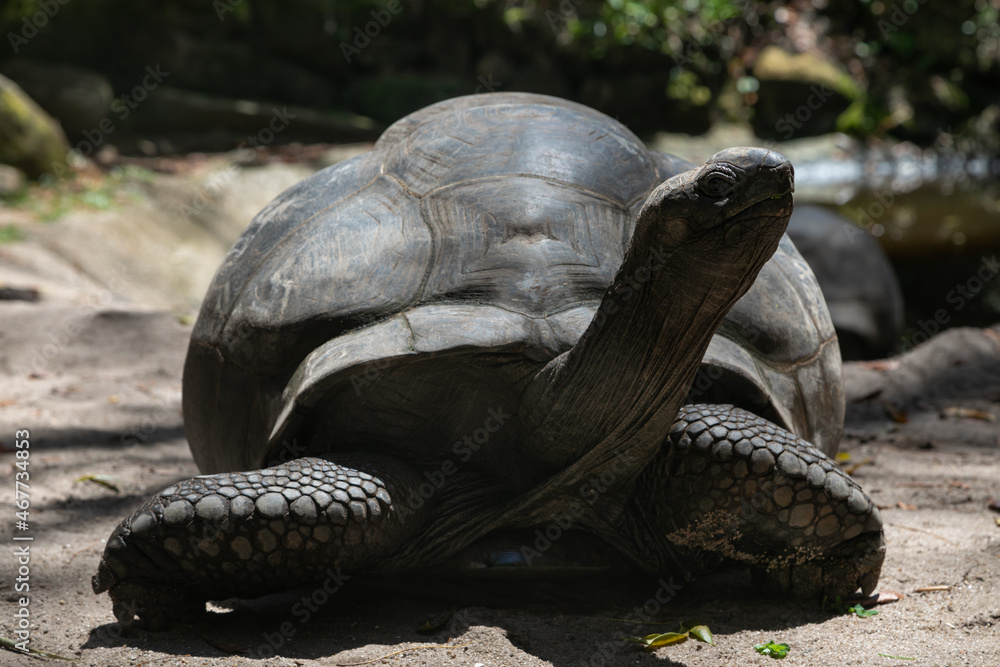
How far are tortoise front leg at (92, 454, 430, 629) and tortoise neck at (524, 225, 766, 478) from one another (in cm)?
45

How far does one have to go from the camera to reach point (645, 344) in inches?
78.8

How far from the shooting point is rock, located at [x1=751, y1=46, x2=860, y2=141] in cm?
1677

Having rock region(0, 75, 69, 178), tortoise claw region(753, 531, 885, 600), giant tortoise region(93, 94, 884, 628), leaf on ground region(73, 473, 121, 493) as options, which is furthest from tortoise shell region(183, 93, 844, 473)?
rock region(0, 75, 69, 178)

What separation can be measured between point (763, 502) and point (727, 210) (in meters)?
0.91

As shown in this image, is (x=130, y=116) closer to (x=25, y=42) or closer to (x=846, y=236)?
(x=25, y=42)

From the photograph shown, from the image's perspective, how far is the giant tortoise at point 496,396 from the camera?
2133 millimetres

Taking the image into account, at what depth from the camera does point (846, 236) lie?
6.75 meters

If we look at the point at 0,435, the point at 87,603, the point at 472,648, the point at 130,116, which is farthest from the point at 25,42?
the point at 472,648

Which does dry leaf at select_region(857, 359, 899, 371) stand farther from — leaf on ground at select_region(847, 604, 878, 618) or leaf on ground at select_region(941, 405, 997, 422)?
leaf on ground at select_region(847, 604, 878, 618)

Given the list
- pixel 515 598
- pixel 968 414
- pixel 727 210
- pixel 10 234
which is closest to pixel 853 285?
pixel 968 414

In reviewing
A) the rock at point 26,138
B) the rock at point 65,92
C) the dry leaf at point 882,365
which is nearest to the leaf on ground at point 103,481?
the dry leaf at point 882,365

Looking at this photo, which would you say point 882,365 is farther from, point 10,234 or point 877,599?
point 10,234

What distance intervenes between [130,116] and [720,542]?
11761mm

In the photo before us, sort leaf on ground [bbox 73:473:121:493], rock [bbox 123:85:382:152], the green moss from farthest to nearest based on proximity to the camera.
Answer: rock [bbox 123:85:382:152], the green moss, leaf on ground [bbox 73:473:121:493]
